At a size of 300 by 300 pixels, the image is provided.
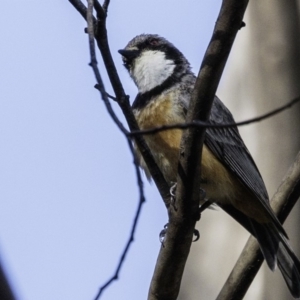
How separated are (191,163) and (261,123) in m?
2.43

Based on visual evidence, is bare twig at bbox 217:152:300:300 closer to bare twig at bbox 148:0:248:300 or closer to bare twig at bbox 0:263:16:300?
bare twig at bbox 148:0:248:300

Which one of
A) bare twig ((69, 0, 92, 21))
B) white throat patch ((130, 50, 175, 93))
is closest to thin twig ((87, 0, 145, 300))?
bare twig ((69, 0, 92, 21))

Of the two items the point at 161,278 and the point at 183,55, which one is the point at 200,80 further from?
the point at 183,55

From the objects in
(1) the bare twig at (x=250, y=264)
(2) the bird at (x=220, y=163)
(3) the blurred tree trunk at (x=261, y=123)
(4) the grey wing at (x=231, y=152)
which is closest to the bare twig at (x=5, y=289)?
(1) the bare twig at (x=250, y=264)

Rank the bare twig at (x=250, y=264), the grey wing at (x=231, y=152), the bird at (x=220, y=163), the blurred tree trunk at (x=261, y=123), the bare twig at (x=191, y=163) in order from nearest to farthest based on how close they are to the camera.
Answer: the bare twig at (x=191, y=163) → the bare twig at (x=250, y=264) → the bird at (x=220, y=163) → the grey wing at (x=231, y=152) → the blurred tree trunk at (x=261, y=123)

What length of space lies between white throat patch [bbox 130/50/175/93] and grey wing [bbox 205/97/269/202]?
52 cm

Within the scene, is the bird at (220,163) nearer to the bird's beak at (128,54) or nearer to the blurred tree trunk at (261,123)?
the bird's beak at (128,54)

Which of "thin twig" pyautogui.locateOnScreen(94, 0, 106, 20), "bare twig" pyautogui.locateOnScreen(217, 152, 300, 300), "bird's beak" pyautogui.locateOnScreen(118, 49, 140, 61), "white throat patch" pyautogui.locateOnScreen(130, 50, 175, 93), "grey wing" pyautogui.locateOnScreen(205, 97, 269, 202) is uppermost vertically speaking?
"thin twig" pyautogui.locateOnScreen(94, 0, 106, 20)

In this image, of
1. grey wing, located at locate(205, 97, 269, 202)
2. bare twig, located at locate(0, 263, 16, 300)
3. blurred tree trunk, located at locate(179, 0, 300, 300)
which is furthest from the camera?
blurred tree trunk, located at locate(179, 0, 300, 300)

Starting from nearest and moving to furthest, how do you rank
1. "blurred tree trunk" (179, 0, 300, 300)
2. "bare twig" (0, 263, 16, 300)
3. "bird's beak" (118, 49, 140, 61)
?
"bare twig" (0, 263, 16, 300) → "blurred tree trunk" (179, 0, 300, 300) → "bird's beak" (118, 49, 140, 61)

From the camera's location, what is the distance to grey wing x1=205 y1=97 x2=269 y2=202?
18.6 ft

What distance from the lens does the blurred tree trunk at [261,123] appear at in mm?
6375

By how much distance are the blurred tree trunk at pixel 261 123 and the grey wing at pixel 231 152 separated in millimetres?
594

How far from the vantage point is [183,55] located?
669cm
